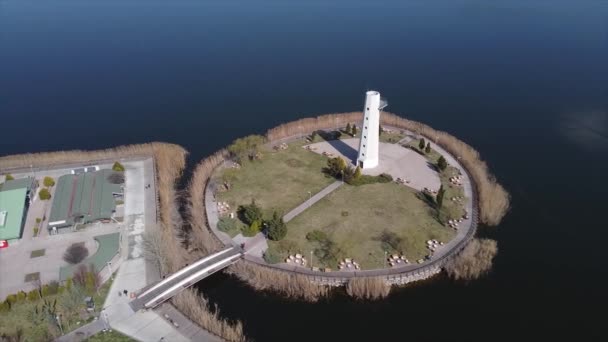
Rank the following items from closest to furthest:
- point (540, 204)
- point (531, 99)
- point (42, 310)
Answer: point (42, 310)
point (540, 204)
point (531, 99)

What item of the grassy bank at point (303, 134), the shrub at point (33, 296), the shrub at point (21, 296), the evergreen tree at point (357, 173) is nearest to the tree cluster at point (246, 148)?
the grassy bank at point (303, 134)

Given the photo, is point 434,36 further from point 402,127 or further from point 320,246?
point 320,246

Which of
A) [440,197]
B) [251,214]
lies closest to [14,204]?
[251,214]

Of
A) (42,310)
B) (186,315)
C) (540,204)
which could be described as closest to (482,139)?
(540,204)

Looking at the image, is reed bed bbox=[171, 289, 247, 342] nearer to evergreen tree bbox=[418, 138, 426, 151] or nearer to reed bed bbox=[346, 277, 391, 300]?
reed bed bbox=[346, 277, 391, 300]

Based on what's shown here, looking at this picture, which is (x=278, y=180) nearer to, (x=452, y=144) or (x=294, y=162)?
(x=294, y=162)

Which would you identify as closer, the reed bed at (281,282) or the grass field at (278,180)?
the reed bed at (281,282)

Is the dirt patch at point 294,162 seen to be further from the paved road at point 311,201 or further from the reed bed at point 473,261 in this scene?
the reed bed at point 473,261
